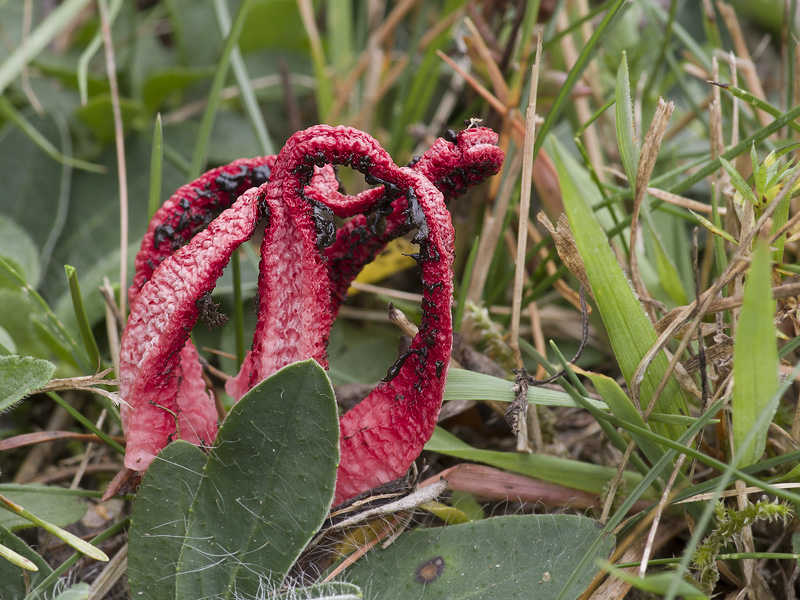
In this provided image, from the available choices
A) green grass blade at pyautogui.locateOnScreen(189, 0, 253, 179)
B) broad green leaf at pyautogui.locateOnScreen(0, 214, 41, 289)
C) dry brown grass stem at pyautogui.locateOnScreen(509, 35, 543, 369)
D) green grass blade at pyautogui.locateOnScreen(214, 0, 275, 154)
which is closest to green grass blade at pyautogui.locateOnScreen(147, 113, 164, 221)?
green grass blade at pyautogui.locateOnScreen(189, 0, 253, 179)

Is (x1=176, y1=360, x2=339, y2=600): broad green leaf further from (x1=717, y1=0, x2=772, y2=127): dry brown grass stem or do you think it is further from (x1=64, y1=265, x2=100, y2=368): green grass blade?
(x1=717, y1=0, x2=772, y2=127): dry brown grass stem

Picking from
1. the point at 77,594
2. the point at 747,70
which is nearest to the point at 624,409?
the point at 77,594

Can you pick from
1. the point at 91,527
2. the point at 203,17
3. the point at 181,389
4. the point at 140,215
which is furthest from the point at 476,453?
the point at 203,17

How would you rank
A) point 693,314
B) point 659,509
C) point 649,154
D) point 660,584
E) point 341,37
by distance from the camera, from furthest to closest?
point 341,37
point 649,154
point 693,314
point 659,509
point 660,584

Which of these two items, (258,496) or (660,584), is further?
(258,496)

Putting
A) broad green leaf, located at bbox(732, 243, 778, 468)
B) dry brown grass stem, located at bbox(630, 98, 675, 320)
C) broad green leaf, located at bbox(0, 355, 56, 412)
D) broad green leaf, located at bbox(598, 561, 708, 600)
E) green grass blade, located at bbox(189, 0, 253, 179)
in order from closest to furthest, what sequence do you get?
broad green leaf, located at bbox(598, 561, 708, 600) < broad green leaf, located at bbox(732, 243, 778, 468) < broad green leaf, located at bbox(0, 355, 56, 412) < dry brown grass stem, located at bbox(630, 98, 675, 320) < green grass blade, located at bbox(189, 0, 253, 179)

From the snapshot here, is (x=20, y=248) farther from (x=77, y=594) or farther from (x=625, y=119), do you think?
(x=625, y=119)
